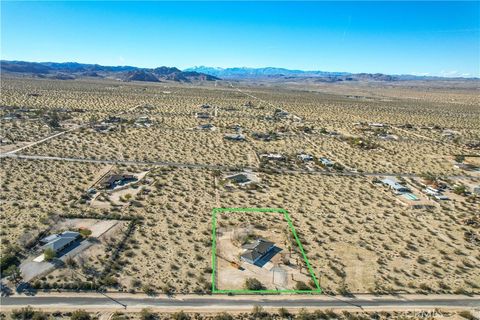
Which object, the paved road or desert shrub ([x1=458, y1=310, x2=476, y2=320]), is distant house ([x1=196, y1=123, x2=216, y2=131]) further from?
desert shrub ([x1=458, y1=310, x2=476, y2=320])

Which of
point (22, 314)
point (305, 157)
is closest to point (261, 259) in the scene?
point (22, 314)

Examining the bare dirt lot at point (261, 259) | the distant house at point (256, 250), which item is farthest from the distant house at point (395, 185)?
the distant house at point (256, 250)

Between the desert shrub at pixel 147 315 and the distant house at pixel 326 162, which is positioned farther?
the distant house at pixel 326 162

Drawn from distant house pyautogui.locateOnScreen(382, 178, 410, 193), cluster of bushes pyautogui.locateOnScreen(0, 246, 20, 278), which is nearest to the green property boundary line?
cluster of bushes pyautogui.locateOnScreen(0, 246, 20, 278)

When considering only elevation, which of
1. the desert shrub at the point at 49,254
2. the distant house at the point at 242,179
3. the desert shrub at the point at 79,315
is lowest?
the desert shrub at the point at 79,315

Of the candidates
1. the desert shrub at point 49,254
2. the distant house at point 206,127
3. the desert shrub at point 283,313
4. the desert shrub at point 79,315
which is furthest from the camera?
the distant house at point 206,127

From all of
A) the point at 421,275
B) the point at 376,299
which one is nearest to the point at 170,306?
the point at 376,299

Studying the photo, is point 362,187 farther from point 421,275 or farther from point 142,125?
point 142,125

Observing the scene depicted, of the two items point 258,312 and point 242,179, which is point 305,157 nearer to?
point 242,179

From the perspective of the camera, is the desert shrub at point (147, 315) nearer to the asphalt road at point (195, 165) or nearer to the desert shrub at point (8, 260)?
the desert shrub at point (8, 260)
